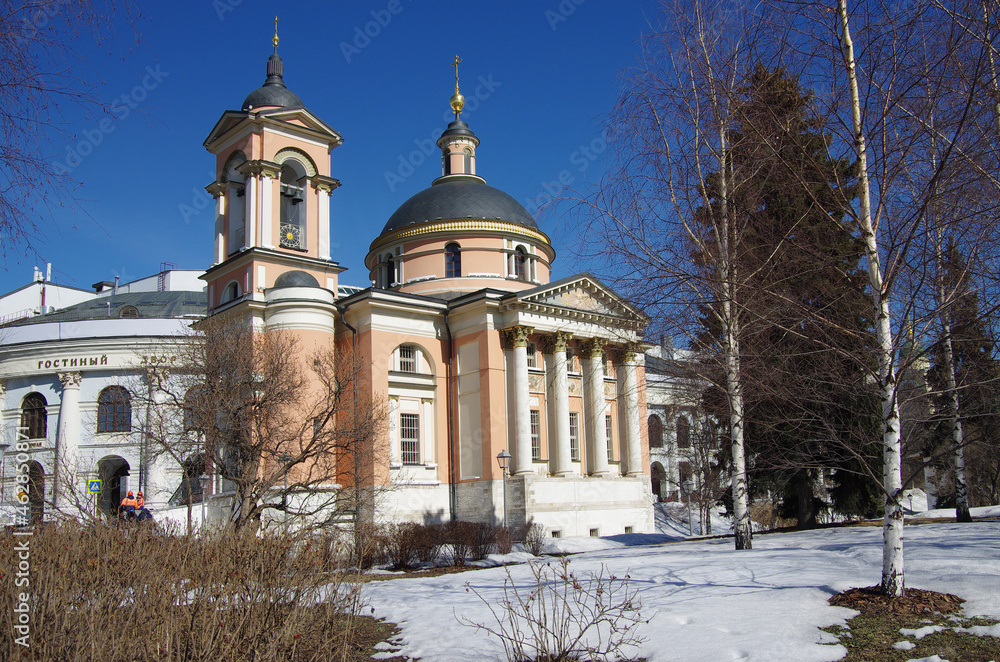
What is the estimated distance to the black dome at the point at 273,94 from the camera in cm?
3409

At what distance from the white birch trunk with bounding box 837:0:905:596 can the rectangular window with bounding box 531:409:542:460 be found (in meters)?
25.2

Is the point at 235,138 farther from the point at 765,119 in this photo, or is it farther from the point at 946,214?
the point at 946,214

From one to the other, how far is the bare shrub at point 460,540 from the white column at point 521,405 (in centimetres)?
937

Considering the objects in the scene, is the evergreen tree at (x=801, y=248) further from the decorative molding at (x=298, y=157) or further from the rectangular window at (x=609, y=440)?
the decorative molding at (x=298, y=157)

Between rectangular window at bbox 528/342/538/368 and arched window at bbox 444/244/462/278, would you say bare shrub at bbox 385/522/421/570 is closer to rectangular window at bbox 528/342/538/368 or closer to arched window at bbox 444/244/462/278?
rectangular window at bbox 528/342/538/368

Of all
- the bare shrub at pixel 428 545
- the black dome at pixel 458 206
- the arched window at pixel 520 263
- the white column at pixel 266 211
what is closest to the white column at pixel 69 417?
the white column at pixel 266 211

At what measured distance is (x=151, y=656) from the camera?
19.7 feet

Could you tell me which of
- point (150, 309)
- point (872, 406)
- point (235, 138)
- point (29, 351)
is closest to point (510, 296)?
point (235, 138)

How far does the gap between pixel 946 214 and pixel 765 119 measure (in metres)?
2.69

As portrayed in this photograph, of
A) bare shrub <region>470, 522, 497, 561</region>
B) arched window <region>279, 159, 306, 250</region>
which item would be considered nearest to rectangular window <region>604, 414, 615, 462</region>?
bare shrub <region>470, 522, 497, 561</region>

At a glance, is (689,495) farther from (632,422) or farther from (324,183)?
(324,183)

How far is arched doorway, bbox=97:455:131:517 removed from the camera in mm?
42000

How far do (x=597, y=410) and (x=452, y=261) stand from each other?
10.7 meters

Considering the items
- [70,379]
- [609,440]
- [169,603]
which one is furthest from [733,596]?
[70,379]
